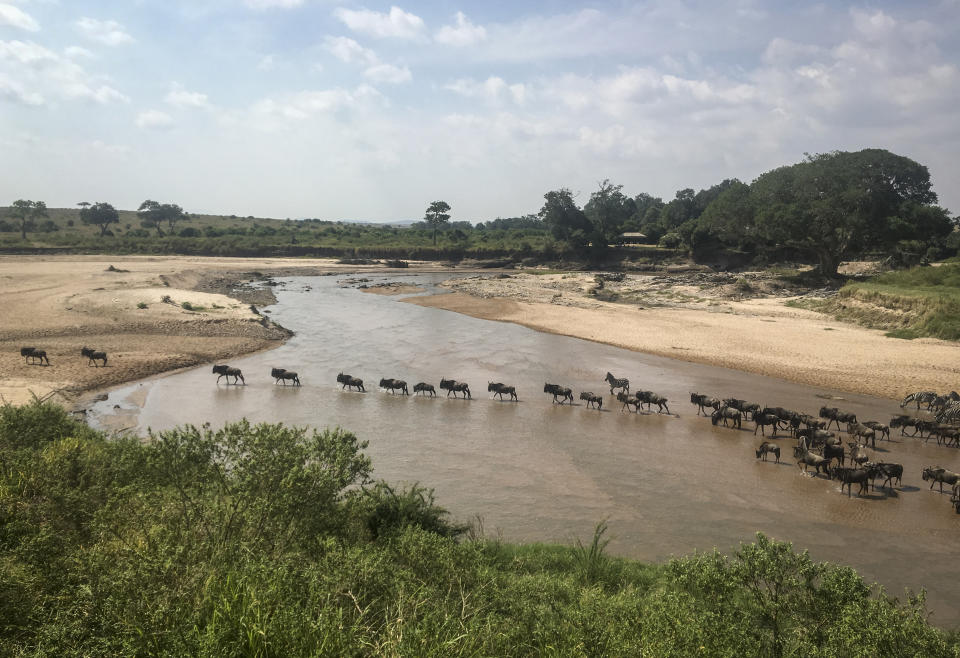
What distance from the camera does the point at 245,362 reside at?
30.5 meters

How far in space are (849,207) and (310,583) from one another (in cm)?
7041

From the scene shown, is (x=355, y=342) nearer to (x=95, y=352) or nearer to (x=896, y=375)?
(x=95, y=352)

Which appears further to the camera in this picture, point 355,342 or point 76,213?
point 76,213

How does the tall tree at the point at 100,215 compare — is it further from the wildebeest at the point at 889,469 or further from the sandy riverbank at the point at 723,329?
the wildebeest at the point at 889,469

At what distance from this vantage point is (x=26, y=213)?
108m

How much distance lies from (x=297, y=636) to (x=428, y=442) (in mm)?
14432

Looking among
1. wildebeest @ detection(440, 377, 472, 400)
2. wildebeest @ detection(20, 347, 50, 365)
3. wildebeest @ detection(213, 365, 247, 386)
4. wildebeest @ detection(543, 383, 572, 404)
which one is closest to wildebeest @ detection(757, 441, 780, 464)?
Answer: wildebeest @ detection(543, 383, 572, 404)

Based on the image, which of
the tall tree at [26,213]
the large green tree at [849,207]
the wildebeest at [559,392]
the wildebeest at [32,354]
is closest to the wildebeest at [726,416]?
the wildebeest at [559,392]

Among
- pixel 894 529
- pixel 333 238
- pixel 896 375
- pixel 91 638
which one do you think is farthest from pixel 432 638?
pixel 333 238

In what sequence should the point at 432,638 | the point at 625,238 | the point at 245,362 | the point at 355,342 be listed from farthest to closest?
the point at 625,238, the point at 355,342, the point at 245,362, the point at 432,638

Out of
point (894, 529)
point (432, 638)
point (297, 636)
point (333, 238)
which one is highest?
point (333, 238)

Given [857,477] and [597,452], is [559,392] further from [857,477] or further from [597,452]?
[857,477]

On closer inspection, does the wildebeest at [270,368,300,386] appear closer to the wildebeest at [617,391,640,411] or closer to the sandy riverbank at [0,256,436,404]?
the sandy riverbank at [0,256,436,404]

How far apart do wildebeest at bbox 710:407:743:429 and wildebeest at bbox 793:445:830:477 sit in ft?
10.8
